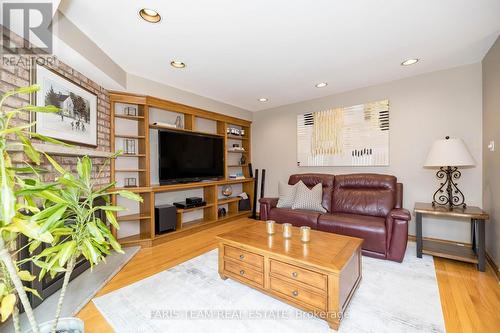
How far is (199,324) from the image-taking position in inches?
62.0

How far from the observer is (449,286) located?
6.59 ft

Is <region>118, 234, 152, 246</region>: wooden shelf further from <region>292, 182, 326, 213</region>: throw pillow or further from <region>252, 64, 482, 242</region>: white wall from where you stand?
<region>252, 64, 482, 242</region>: white wall

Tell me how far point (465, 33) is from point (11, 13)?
376cm

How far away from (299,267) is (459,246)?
8.03ft

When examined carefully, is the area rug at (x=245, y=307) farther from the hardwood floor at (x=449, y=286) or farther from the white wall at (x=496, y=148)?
the white wall at (x=496, y=148)

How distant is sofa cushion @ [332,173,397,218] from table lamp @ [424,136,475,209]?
50 centimetres

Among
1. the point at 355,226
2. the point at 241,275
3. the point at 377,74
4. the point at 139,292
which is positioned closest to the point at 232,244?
the point at 241,275

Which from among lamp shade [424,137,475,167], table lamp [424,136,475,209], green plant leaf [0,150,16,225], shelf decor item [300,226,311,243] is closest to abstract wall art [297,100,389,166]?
table lamp [424,136,475,209]

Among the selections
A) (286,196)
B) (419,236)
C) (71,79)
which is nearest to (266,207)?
(286,196)

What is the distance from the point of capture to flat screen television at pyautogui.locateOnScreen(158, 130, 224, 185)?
3.35 m

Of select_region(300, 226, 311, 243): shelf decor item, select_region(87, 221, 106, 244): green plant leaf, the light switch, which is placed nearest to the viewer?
select_region(87, 221, 106, 244): green plant leaf

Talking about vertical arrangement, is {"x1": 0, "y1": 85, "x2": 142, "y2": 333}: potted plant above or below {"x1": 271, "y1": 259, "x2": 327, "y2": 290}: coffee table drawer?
above

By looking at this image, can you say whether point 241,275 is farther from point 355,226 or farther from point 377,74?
point 377,74

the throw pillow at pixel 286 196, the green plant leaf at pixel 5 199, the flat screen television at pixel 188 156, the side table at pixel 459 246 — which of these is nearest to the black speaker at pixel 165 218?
the flat screen television at pixel 188 156
